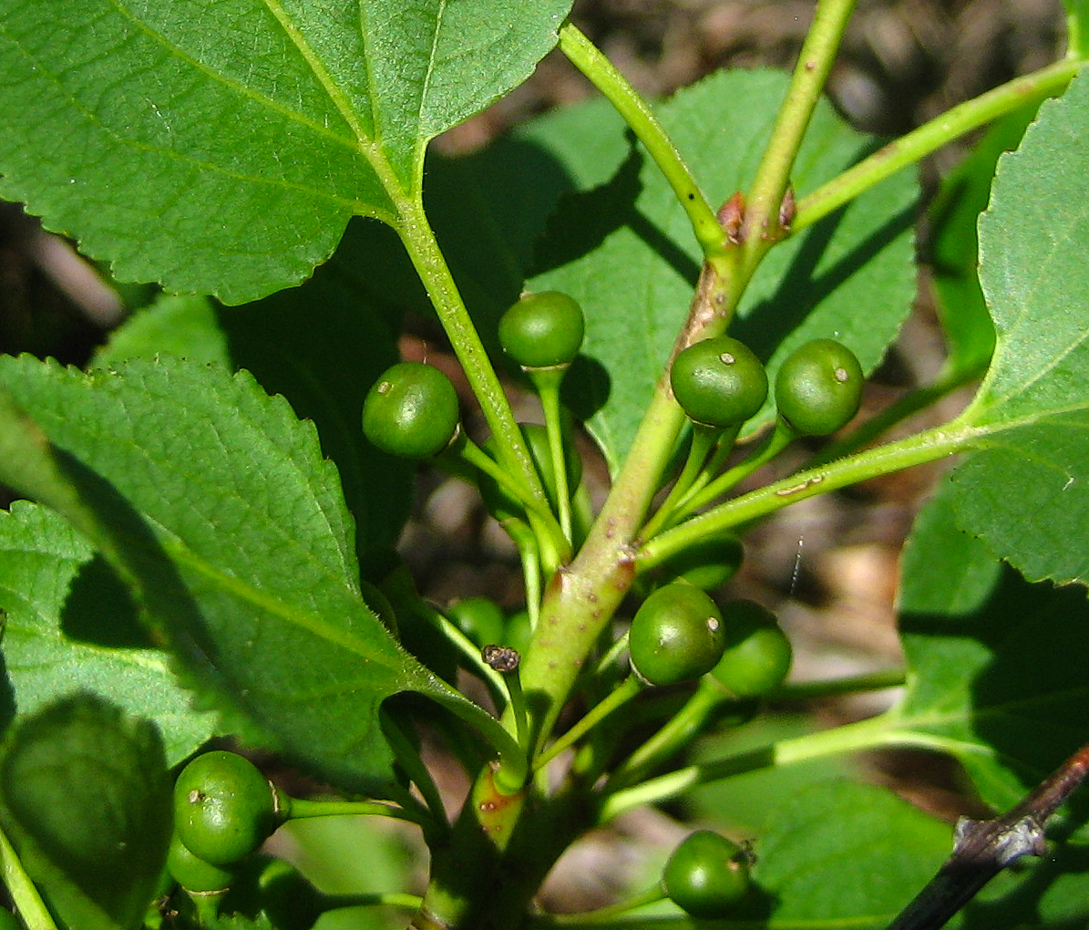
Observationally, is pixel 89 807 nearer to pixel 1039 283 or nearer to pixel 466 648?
pixel 466 648

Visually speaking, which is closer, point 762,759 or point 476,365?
point 476,365

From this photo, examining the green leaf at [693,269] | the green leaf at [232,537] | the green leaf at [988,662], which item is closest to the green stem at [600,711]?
the green leaf at [232,537]

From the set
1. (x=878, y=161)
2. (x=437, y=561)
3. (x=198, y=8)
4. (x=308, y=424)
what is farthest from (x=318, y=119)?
(x=437, y=561)

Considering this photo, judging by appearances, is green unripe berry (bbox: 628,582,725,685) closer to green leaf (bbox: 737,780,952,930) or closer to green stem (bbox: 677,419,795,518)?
green stem (bbox: 677,419,795,518)

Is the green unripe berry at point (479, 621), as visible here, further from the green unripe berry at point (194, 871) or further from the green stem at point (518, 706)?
the green unripe berry at point (194, 871)

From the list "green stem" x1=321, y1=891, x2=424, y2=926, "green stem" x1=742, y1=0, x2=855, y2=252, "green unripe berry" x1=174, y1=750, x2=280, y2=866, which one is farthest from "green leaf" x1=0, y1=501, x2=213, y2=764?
"green stem" x1=742, y1=0, x2=855, y2=252

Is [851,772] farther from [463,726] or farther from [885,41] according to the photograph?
[885,41]

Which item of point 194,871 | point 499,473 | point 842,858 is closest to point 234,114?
point 499,473
